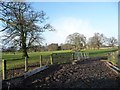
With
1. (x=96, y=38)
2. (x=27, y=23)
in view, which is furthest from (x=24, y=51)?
(x=96, y=38)

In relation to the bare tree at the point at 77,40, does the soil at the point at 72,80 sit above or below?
below

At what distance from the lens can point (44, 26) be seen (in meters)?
37.1

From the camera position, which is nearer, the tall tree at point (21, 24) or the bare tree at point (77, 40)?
the tall tree at point (21, 24)

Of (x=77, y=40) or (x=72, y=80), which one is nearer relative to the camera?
(x=72, y=80)

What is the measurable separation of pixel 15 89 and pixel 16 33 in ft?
81.1

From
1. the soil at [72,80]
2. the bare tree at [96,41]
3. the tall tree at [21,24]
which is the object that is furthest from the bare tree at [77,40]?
the soil at [72,80]

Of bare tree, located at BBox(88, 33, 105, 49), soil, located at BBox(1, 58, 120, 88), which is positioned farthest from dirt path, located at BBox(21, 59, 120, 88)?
bare tree, located at BBox(88, 33, 105, 49)

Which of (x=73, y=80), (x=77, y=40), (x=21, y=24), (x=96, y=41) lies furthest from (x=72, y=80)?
(x=96, y=41)

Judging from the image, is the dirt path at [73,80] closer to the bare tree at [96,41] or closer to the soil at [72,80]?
the soil at [72,80]

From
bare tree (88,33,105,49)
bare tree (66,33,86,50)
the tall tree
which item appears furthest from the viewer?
bare tree (88,33,105,49)

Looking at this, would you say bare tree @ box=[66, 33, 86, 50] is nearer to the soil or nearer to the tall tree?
the tall tree

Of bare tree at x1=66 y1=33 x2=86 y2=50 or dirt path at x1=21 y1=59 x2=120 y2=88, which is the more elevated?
bare tree at x1=66 y1=33 x2=86 y2=50

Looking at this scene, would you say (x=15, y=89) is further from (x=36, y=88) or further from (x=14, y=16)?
(x=14, y=16)

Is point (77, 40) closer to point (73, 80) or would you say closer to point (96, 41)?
point (96, 41)
